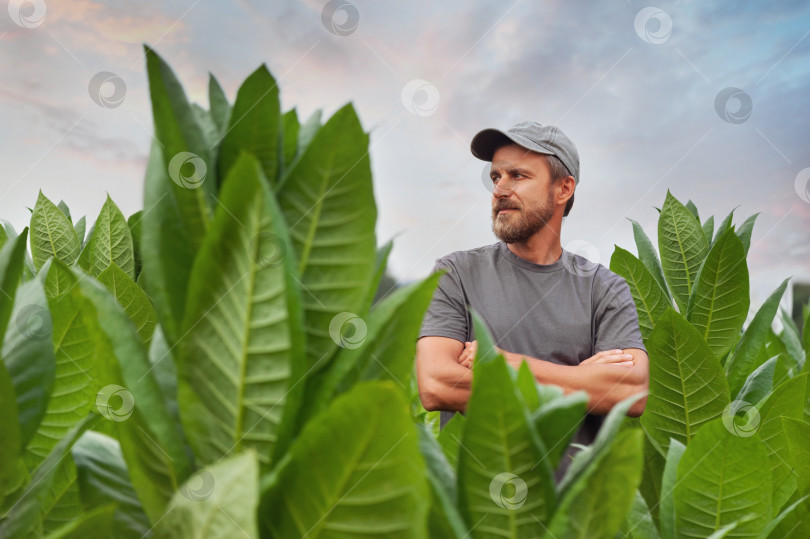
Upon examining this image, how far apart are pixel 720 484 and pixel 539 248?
2.91 metres

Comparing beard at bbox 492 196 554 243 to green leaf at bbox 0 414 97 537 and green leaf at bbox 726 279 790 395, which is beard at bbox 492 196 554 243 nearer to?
green leaf at bbox 726 279 790 395

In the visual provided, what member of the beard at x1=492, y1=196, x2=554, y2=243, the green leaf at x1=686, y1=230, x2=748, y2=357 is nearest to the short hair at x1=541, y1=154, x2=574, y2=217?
the beard at x1=492, y1=196, x2=554, y2=243

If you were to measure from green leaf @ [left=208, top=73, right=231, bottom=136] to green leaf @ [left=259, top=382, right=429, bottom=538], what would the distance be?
29cm

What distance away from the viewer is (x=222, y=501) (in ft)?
1.52

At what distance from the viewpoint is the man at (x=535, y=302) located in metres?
2.82

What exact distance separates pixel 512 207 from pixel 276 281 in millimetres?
3239

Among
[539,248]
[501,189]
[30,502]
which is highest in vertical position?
[501,189]

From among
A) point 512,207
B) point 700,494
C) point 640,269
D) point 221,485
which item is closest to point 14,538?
point 221,485

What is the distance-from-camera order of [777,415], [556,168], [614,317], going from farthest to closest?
1. [556,168]
2. [614,317]
3. [777,415]

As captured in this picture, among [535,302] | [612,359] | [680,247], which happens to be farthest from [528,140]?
[680,247]

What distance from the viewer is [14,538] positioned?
Answer: 23.5 inches

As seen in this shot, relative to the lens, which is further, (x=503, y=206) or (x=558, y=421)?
(x=503, y=206)

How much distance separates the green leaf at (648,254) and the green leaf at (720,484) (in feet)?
4.92

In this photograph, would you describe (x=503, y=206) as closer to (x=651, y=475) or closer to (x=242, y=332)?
(x=651, y=475)
